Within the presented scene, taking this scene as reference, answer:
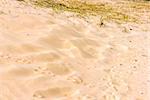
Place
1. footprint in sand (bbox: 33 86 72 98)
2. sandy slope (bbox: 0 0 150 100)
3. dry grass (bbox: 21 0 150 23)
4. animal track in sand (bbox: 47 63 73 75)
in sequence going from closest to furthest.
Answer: footprint in sand (bbox: 33 86 72 98)
sandy slope (bbox: 0 0 150 100)
animal track in sand (bbox: 47 63 73 75)
dry grass (bbox: 21 0 150 23)

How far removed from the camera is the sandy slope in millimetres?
7086

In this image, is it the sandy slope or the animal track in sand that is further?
the animal track in sand

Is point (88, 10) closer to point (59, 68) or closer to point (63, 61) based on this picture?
point (63, 61)

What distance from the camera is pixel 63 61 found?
873 cm

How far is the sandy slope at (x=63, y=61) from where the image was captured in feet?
23.2

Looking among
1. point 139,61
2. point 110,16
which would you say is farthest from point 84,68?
point 110,16

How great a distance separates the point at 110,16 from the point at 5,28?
30.6 ft

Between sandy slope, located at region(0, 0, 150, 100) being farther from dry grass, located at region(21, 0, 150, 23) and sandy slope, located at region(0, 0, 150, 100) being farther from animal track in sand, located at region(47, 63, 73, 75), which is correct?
dry grass, located at region(21, 0, 150, 23)

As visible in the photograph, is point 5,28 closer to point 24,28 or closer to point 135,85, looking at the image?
point 24,28

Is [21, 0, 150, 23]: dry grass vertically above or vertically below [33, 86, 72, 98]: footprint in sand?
below

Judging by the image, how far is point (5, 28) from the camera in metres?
9.54

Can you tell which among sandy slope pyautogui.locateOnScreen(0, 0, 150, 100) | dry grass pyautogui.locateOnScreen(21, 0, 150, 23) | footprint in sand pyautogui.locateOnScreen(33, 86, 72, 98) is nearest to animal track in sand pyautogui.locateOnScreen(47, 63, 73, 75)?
sandy slope pyautogui.locateOnScreen(0, 0, 150, 100)

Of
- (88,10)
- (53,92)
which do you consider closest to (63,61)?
(53,92)

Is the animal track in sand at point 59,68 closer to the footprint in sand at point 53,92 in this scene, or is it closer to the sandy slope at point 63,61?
the sandy slope at point 63,61
